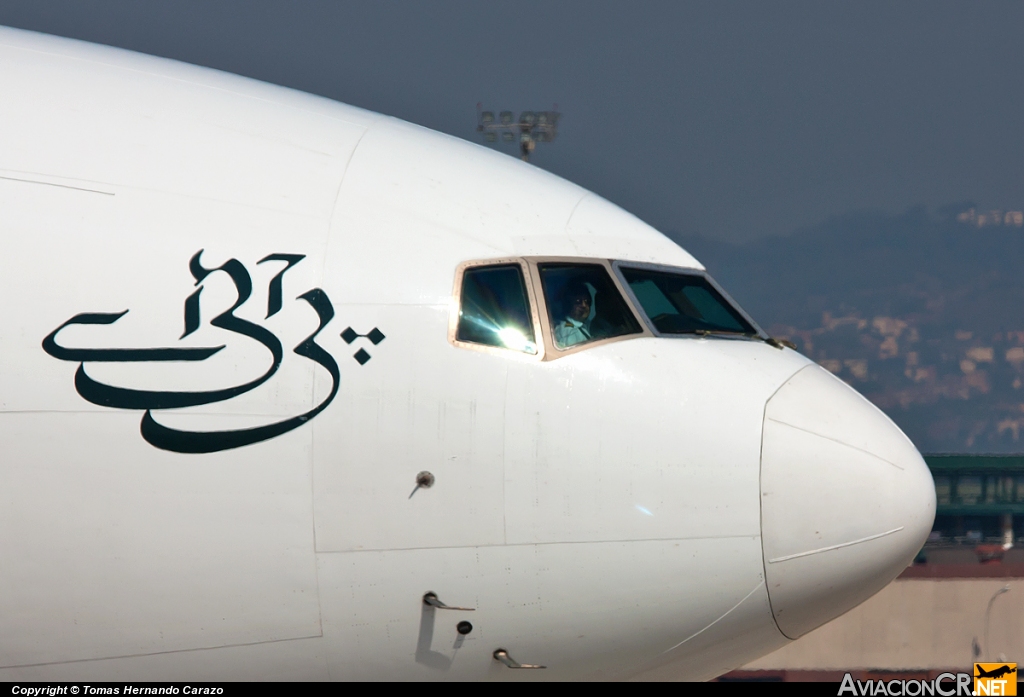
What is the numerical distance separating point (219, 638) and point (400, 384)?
2.10 m

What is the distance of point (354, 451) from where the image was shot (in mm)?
7781

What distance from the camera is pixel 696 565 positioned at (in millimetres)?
7980

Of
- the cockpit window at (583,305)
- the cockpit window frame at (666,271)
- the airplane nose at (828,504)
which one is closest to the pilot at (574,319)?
the cockpit window at (583,305)

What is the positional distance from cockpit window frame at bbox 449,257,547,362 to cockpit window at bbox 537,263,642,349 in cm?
10

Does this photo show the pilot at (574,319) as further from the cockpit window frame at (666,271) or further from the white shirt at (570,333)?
the cockpit window frame at (666,271)

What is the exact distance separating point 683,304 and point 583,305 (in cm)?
81

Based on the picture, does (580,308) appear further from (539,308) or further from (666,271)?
(666,271)

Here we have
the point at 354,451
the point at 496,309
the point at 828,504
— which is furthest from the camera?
the point at 496,309

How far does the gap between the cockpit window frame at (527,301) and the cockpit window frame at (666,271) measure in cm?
69

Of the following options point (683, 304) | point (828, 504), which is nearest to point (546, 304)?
point (683, 304)

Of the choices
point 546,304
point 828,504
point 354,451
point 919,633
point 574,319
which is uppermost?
point 546,304

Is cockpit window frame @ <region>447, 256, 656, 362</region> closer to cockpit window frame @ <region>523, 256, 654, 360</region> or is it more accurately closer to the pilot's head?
cockpit window frame @ <region>523, 256, 654, 360</region>

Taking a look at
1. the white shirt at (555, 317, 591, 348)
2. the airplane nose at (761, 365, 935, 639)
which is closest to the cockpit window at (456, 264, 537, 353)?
the white shirt at (555, 317, 591, 348)

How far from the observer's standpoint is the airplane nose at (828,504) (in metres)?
7.95
